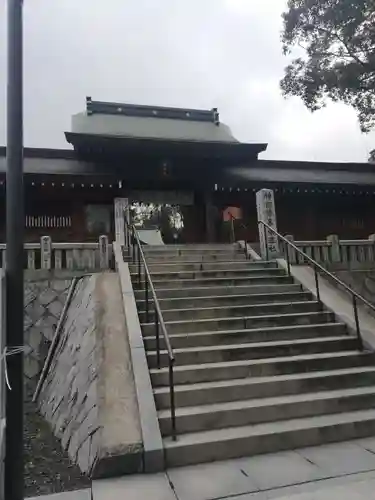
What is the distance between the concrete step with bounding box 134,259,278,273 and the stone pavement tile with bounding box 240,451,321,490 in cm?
456

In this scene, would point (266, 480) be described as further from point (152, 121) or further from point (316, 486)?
point (152, 121)

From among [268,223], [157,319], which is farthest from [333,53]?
[157,319]

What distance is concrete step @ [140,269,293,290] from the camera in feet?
23.9

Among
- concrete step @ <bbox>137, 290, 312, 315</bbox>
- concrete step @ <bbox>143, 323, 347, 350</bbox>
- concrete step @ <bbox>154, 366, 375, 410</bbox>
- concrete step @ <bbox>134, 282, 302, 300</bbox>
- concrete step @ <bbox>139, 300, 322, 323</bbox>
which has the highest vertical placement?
concrete step @ <bbox>134, 282, 302, 300</bbox>

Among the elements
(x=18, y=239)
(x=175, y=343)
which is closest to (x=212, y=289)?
(x=175, y=343)

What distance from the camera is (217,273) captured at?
7.90 metres

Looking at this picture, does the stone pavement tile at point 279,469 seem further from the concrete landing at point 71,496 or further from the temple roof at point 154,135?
the temple roof at point 154,135

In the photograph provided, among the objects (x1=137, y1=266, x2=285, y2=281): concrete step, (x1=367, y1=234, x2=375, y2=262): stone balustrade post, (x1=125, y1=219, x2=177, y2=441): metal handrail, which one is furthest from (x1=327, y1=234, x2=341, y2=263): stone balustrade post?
(x1=125, y1=219, x2=177, y2=441): metal handrail

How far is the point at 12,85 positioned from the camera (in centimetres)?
284

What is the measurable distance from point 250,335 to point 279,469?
242 centimetres

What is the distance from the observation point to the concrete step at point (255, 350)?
17.1 ft

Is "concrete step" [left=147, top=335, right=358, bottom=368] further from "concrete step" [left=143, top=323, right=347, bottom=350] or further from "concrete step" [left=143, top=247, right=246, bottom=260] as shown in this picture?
"concrete step" [left=143, top=247, right=246, bottom=260]

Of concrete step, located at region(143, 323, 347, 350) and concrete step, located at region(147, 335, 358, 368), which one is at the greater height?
concrete step, located at region(143, 323, 347, 350)

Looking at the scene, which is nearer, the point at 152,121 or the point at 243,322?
the point at 243,322
